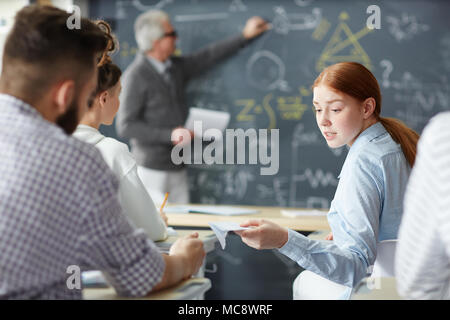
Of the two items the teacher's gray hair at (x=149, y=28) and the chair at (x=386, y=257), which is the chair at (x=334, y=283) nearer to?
the chair at (x=386, y=257)

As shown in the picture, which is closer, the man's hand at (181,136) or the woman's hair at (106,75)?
the woman's hair at (106,75)

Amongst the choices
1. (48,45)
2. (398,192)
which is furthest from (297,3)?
(48,45)

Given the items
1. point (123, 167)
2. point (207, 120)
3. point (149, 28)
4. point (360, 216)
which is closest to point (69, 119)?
point (123, 167)

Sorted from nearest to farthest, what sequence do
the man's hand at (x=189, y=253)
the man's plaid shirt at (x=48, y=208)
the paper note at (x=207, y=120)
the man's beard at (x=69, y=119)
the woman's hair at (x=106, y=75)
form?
1. the man's plaid shirt at (x=48, y=208)
2. the man's beard at (x=69, y=119)
3. the man's hand at (x=189, y=253)
4. the woman's hair at (x=106, y=75)
5. the paper note at (x=207, y=120)

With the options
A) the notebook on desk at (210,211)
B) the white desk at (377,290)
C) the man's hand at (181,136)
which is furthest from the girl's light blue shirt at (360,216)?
the man's hand at (181,136)

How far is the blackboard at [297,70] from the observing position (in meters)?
3.47

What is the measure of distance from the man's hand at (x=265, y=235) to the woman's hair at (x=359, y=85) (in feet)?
1.49

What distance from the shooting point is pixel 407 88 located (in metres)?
3.49

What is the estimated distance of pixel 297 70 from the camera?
12.1 feet

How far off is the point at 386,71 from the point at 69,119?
2983 mm

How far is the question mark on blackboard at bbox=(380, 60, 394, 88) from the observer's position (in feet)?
11.5

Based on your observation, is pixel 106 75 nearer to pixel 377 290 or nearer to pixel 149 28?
pixel 377 290

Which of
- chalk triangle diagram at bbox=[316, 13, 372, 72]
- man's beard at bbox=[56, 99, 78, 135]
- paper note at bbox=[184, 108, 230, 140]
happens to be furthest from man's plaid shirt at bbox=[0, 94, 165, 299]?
chalk triangle diagram at bbox=[316, 13, 372, 72]

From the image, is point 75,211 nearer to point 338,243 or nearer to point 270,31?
point 338,243
